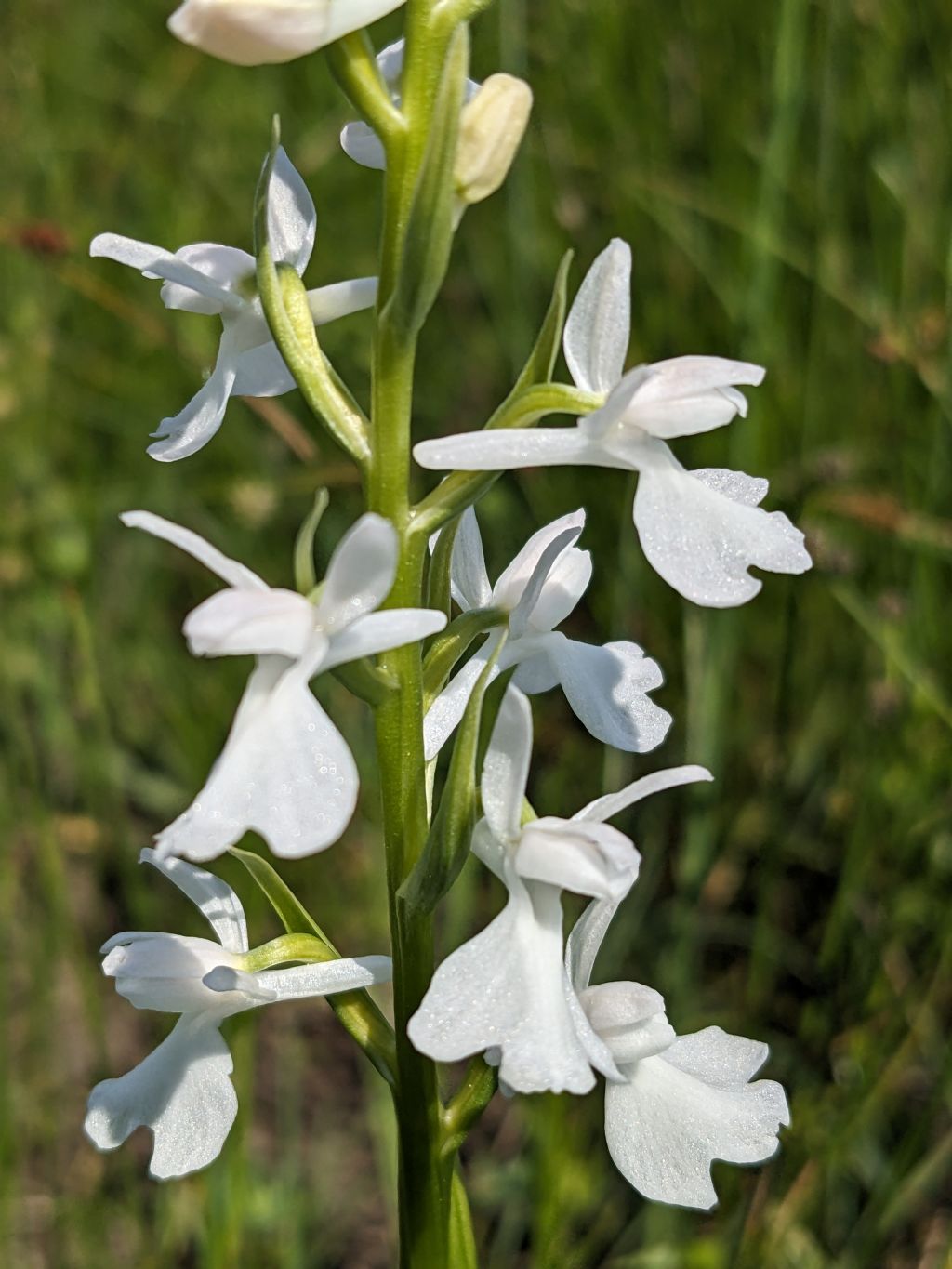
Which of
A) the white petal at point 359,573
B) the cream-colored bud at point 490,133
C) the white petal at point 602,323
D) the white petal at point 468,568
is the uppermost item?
the cream-colored bud at point 490,133

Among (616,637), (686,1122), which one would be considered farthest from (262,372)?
(616,637)

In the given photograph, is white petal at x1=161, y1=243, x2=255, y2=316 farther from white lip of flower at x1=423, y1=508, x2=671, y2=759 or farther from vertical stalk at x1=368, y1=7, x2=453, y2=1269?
white lip of flower at x1=423, y1=508, x2=671, y2=759

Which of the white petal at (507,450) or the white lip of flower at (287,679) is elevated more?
the white petal at (507,450)

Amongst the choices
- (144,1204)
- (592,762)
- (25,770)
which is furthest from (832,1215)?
(25,770)

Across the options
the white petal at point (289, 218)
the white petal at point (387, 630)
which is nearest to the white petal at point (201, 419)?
the white petal at point (289, 218)

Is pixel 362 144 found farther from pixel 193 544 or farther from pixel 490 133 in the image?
pixel 193 544

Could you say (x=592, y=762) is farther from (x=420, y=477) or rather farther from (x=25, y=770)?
(x=25, y=770)

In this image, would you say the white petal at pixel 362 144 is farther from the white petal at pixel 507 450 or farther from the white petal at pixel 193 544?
the white petal at pixel 193 544
